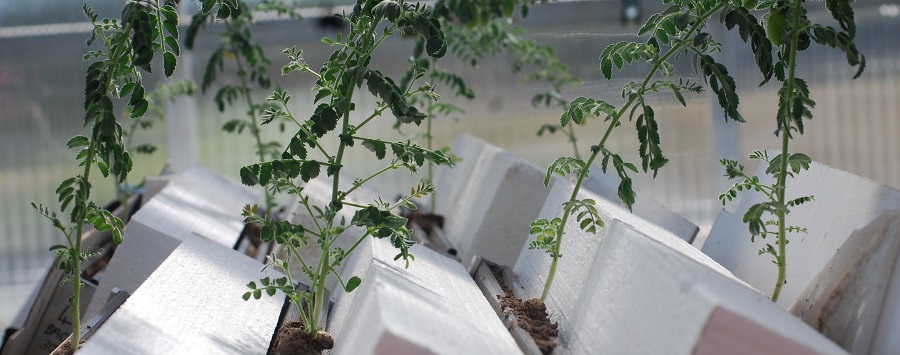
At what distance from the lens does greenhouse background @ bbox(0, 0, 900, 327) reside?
5344 mm

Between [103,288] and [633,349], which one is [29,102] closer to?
[103,288]

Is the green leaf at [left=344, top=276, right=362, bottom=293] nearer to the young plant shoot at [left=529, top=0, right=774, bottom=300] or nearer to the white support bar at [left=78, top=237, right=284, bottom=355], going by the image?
the white support bar at [left=78, top=237, right=284, bottom=355]

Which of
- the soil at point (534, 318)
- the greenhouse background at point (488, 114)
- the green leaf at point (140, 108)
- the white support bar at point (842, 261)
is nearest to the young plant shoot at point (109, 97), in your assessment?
the green leaf at point (140, 108)

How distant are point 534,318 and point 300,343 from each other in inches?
17.6

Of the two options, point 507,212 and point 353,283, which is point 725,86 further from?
point 507,212

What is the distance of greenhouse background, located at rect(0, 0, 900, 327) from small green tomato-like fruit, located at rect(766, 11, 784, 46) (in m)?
3.35

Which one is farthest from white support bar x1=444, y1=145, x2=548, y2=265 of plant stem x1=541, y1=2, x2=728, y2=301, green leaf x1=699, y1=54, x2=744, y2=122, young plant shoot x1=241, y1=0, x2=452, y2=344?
green leaf x1=699, y1=54, x2=744, y2=122

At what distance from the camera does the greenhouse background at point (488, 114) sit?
5.34 metres

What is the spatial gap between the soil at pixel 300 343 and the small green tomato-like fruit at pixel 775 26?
99 centimetres

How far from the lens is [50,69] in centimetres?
542

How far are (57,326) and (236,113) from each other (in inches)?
119

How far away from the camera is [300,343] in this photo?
179cm

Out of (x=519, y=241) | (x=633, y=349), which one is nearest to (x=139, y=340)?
(x=633, y=349)

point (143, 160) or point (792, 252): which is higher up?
point (792, 252)
